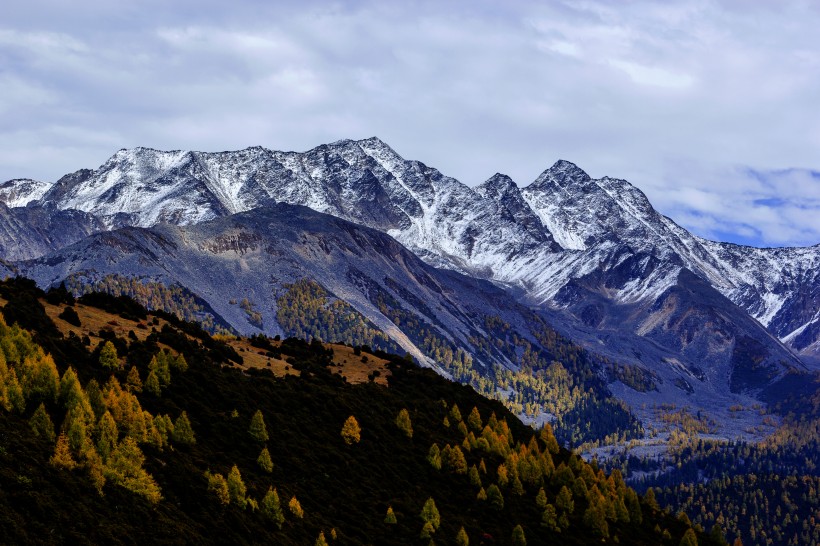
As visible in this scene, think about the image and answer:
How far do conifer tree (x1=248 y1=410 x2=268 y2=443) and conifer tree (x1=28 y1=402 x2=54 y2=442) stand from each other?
95.2 ft

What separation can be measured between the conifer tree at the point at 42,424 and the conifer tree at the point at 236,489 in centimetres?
1692

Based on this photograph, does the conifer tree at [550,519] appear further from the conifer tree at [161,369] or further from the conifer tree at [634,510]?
the conifer tree at [161,369]

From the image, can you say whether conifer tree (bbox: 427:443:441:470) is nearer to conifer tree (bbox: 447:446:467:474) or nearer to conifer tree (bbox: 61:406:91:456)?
conifer tree (bbox: 447:446:467:474)

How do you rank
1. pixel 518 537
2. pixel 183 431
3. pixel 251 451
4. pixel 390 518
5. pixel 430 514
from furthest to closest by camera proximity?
1. pixel 518 537
2. pixel 430 514
3. pixel 251 451
4. pixel 390 518
5. pixel 183 431

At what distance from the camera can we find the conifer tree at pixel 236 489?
85.0m

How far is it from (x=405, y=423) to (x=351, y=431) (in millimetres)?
14668

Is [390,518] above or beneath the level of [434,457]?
beneath

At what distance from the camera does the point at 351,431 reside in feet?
403

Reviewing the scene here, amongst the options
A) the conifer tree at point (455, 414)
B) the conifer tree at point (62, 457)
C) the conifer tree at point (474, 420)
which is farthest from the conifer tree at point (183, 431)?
the conifer tree at point (474, 420)

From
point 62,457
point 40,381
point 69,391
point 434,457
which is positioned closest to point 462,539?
point 434,457

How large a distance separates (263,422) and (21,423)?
3243 cm

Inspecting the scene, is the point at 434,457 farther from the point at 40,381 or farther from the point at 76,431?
the point at 76,431

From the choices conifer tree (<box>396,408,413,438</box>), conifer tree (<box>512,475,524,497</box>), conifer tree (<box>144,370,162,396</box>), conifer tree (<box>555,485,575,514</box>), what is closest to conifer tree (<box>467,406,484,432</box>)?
conifer tree (<box>512,475,524,497</box>)

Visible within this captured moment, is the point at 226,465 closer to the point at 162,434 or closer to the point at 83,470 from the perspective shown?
the point at 162,434
